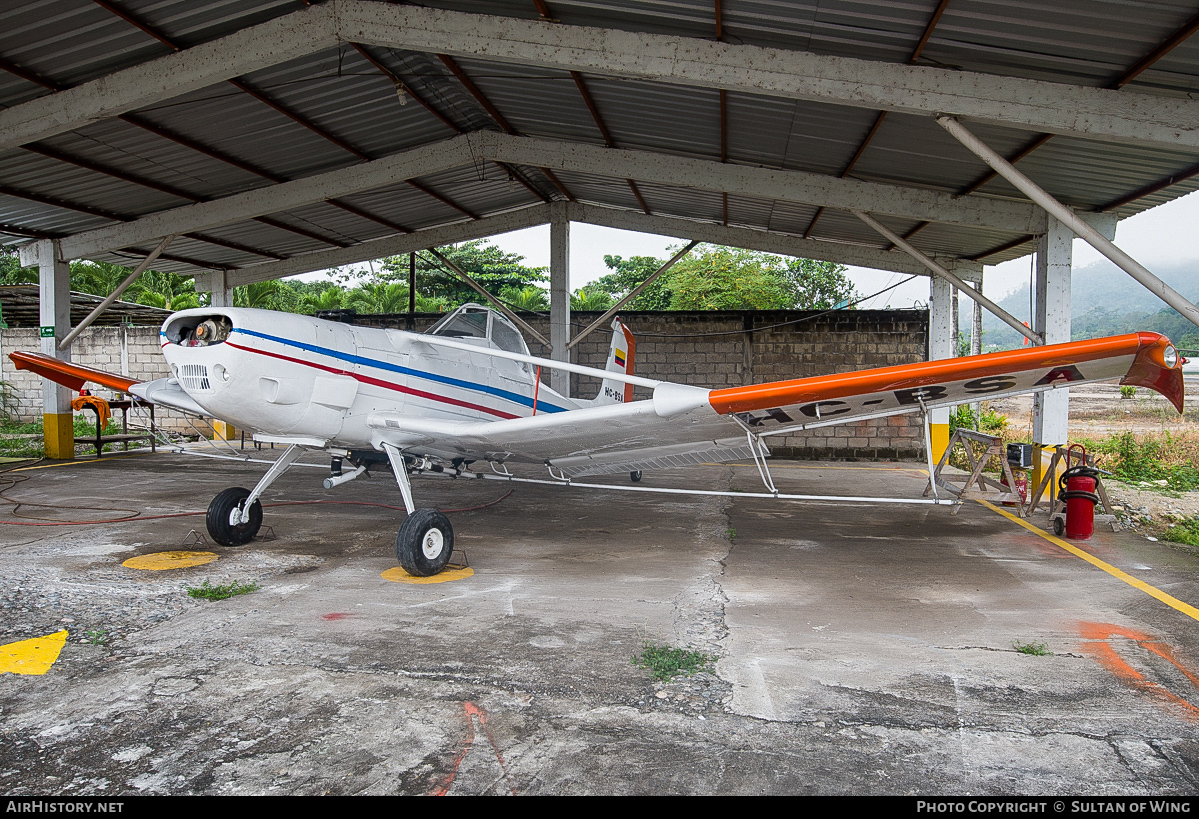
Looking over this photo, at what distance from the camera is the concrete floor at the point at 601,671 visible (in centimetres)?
266

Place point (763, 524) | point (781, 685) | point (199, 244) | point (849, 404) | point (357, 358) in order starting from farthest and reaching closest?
point (199, 244)
point (763, 524)
point (357, 358)
point (849, 404)
point (781, 685)

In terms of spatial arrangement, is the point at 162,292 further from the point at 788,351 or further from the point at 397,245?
the point at 788,351

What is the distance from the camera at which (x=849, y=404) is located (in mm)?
5309

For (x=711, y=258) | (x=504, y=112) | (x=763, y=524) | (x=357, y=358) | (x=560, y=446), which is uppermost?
(x=711, y=258)

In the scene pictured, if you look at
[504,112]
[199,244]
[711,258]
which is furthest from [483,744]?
[711,258]

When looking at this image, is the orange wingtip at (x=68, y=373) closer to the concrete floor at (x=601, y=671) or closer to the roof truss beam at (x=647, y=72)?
the concrete floor at (x=601, y=671)

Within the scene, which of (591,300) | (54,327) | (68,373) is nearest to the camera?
(68,373)

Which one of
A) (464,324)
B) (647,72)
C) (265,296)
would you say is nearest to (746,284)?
(265,296)

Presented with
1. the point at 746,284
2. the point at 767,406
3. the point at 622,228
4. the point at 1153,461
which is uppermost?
the point at 746,284

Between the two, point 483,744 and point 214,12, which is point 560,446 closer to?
point 483,744

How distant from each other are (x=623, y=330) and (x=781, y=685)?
7.51m

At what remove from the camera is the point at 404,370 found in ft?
21.4

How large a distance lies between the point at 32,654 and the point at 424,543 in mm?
2445

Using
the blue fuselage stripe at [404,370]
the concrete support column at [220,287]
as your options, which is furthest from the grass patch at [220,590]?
the concrete support column at [220,287]
